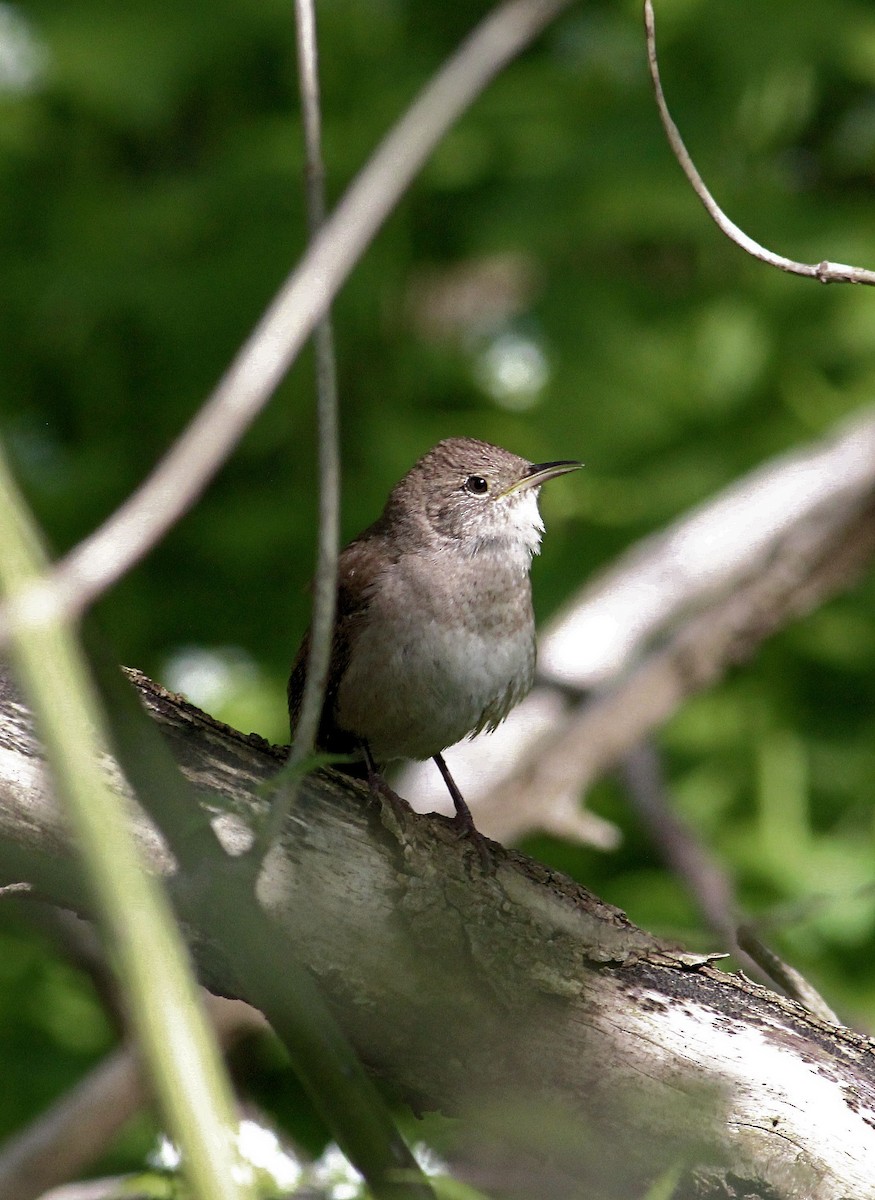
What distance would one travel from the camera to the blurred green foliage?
5750mm

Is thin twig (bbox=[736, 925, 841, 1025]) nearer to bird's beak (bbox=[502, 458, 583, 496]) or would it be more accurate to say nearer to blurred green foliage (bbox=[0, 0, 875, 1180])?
bird's beak (bbox=[502, 458, 583, 496])

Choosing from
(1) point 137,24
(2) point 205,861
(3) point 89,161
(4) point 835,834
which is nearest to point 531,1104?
(2) point 205,861

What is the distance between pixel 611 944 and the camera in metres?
2.49

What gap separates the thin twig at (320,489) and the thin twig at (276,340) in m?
0.33

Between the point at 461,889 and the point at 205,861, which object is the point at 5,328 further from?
the point at 205,861

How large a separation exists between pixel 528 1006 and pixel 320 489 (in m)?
1.04

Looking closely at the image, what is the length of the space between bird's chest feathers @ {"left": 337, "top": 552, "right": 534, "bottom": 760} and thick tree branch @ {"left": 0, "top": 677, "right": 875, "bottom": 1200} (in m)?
0.96

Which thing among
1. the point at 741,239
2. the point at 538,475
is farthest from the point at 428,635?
the point at 741,239

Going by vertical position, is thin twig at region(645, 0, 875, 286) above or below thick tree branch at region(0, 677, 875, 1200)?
above

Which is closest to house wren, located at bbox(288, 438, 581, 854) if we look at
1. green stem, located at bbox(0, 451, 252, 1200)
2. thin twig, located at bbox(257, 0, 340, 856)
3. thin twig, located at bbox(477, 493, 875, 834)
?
thin twig, located at bbox(257, 0, 340, 856)

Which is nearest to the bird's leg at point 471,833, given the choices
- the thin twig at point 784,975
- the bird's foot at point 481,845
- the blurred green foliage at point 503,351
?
the bird's foot at point 481,845

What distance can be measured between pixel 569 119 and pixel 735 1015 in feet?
14.4

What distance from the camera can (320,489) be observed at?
1.78 metres

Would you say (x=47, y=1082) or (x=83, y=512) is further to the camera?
(x=83, y=512)
